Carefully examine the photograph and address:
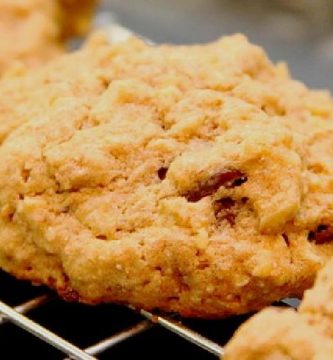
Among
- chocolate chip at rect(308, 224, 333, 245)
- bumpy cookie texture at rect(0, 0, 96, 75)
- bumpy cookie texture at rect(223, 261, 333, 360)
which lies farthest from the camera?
bumpy cookie texture at rect(0, 0, 96, 75)

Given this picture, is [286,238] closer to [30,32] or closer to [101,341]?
[101,341]

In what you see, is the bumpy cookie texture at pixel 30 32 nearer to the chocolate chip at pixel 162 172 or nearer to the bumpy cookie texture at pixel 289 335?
the chocolate chip at pixel 162 172

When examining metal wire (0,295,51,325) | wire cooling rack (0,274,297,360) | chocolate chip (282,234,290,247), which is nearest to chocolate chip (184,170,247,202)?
chocolate chip (282,234,290,247)

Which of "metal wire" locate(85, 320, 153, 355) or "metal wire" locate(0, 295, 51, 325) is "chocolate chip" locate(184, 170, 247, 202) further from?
"metal wire" locate(0, 295, 51, 325)

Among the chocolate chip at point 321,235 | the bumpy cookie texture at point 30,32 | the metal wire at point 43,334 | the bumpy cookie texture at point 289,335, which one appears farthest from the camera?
the bumpy cookie texture at point 30,32

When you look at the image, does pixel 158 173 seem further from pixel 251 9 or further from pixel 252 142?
pixel 251 9

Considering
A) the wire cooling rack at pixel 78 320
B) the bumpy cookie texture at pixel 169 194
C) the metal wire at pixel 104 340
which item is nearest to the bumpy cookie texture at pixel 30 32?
the bumpy cookie texture at pixel 169 194

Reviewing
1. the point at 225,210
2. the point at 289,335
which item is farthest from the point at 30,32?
the point at 289,335
